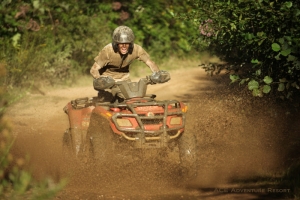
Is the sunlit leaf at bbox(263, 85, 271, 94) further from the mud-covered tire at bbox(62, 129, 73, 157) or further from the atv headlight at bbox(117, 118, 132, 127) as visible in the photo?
the mud-covered tire at bbox(62, 129, 73, 157)

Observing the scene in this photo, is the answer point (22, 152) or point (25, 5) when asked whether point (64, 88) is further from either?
point (22, 152)

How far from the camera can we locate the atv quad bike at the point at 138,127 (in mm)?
6773

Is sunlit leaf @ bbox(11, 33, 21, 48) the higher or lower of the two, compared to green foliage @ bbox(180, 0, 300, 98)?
lower

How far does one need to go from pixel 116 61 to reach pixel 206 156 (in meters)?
2.01

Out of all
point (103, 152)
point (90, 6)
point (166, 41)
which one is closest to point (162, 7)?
point (166, 41)

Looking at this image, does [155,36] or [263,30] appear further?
[155,36]

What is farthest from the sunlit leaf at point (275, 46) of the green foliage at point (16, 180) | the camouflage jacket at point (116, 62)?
the green foliage at point (16, 180)

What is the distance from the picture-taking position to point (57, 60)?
14.7m

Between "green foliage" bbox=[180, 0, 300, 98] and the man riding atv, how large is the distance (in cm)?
94

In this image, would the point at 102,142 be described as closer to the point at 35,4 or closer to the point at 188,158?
the point at 188,158

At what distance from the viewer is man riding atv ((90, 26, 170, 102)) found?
759cm

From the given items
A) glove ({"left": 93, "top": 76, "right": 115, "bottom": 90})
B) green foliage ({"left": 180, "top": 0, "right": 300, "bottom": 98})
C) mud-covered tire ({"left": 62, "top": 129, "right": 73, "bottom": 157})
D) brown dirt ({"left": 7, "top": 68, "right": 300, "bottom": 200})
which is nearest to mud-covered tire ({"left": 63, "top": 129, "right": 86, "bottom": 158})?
mud-covered tire ({"left": 62, "top": 129, "right": 73, "bottom": 157})

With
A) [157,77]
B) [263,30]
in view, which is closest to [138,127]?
[157,77]

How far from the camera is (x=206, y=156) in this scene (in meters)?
7.82
